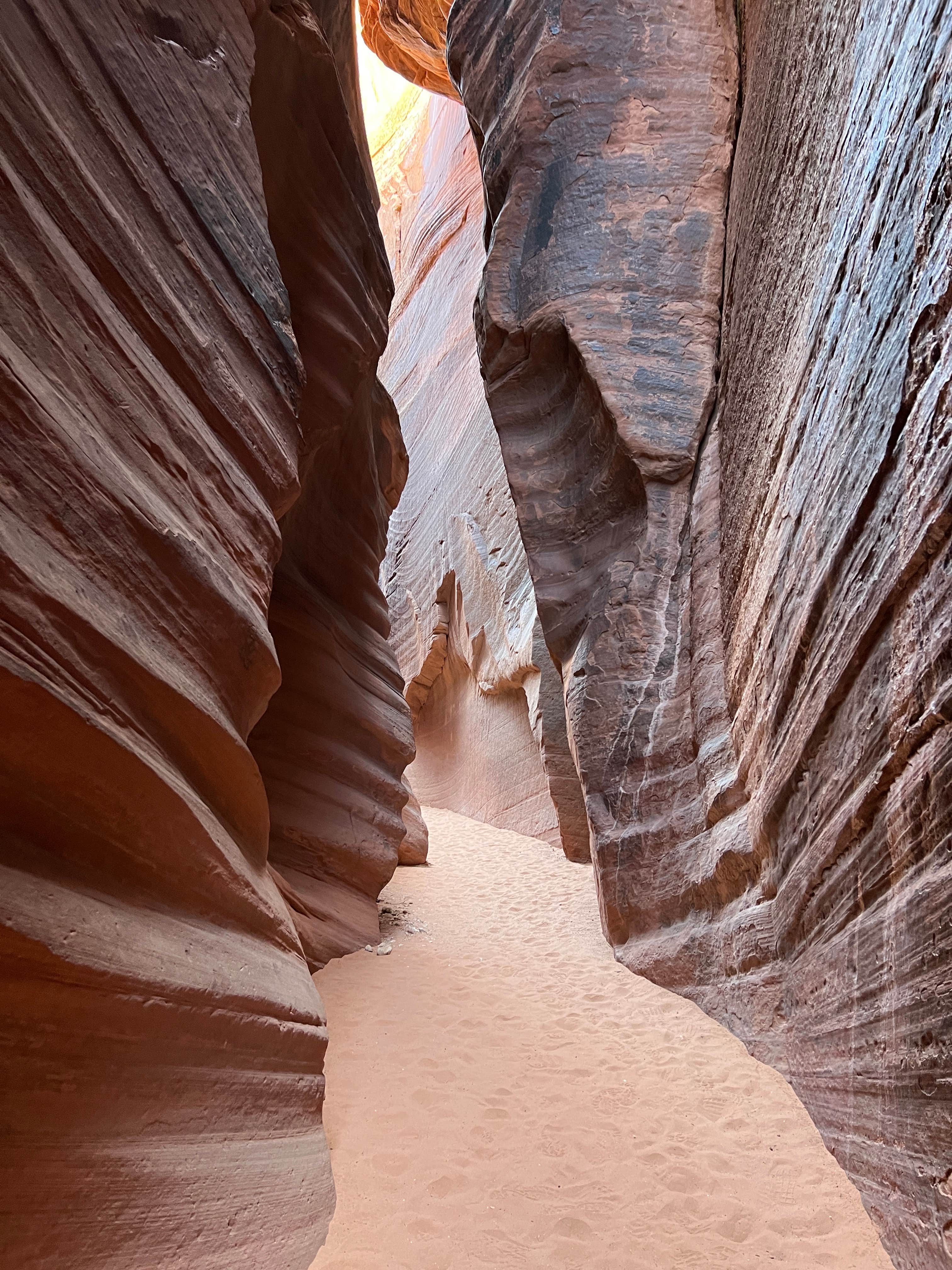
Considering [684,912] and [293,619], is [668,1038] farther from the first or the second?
[293,619]

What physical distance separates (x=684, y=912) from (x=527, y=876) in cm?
486

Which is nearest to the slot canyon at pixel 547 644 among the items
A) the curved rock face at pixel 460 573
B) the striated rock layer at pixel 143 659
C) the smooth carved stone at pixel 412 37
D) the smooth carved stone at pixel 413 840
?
the striated rock layer at pixel 143 659

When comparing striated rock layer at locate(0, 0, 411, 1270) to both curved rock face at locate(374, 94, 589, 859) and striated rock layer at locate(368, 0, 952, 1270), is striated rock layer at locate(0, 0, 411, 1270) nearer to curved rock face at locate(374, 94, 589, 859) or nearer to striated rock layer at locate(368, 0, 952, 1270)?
striated rock layer at locate(368, 0, 952, 1270)

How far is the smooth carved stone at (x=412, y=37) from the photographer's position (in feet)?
49.4

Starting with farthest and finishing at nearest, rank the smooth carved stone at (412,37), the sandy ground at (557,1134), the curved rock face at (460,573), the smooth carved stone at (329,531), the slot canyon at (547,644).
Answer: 1. the smooth carved stone at (412,37)
2. the curved rock face at (460,573)
3. the smooth carved stone at (329,531)
4. the sandy ground at (557,1134)
5. the slot canyon at (547,644)

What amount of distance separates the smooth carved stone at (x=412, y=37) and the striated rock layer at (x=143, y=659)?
12798 millimetres

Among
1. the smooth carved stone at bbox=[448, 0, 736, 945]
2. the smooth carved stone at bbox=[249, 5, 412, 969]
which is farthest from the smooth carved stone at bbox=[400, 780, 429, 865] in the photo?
the smooth carved stone at bbox=[448, 0, 736, 945]

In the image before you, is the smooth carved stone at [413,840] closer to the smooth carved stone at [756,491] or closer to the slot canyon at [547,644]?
the slot canyon at [547,644]

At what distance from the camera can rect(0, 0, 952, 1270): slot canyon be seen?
2.78m

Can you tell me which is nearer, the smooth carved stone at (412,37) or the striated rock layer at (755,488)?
the striated rock layer at (755,488)

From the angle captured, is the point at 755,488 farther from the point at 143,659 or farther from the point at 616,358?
the point at 143,659

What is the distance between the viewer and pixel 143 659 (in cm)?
299

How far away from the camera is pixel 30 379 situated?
2645 mm

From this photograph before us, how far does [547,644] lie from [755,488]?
10.9ft
